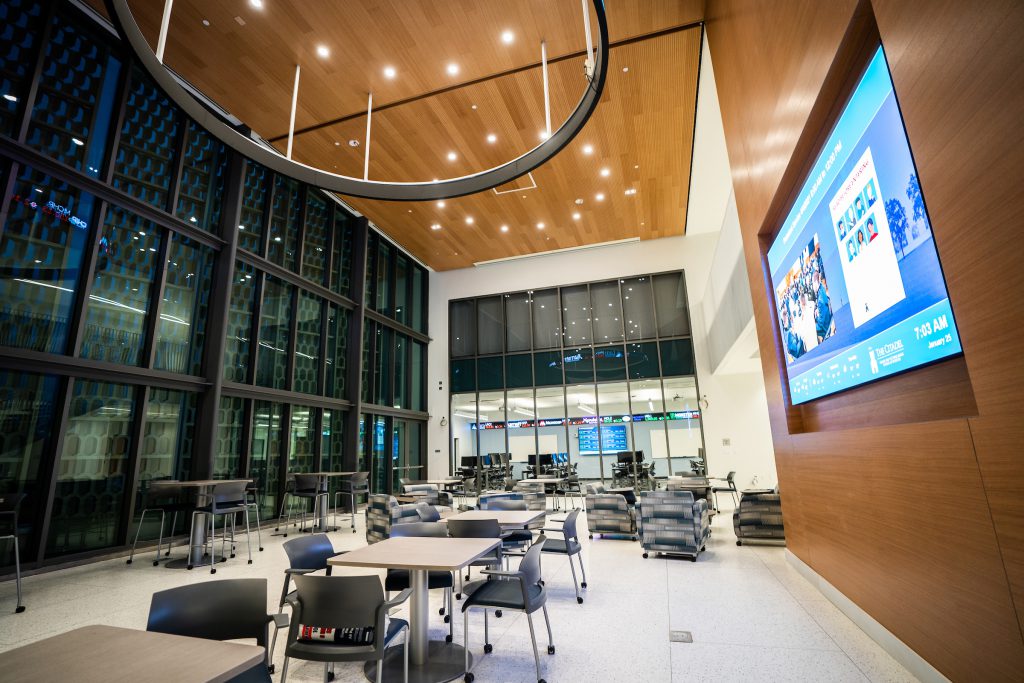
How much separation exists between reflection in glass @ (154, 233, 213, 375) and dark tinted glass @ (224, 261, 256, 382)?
1.29 ft

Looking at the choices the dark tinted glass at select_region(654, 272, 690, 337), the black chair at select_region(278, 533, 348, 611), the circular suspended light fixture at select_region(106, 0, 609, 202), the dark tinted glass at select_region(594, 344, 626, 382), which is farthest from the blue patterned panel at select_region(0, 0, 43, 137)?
the dark tinted glass at select_region(654, 272, 690, 337)

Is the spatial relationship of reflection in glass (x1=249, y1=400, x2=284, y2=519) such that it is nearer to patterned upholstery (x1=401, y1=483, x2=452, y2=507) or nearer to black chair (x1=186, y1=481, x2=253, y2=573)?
black chair (x1=186, y1=481, x2=253, y2=573)

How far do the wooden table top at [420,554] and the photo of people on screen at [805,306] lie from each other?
2.72 m

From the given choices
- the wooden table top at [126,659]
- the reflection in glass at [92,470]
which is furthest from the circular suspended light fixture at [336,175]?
the wooden table top at [126,659]

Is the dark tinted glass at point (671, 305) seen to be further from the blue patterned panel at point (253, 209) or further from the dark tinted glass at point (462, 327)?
the blue patterned panel at point (253, 209)

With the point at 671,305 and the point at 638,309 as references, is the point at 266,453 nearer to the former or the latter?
the point at 638,309

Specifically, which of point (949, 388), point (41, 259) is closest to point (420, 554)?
point (949, 388)

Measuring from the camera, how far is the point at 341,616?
2.08 m

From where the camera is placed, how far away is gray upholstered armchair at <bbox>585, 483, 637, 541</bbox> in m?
6.39

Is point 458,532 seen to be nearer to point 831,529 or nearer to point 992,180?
point 831,529

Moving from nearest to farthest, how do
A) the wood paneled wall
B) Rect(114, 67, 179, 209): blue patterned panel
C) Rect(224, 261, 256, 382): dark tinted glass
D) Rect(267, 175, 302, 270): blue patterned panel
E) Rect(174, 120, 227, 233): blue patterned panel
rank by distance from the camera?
the wood paneled wall
Rect(114, 67, 179, 209): blue patterned panel
Rect(174, 120, 227, 233): blue patterned panel
Rect(224, 261, 256, 382): dark tinted glass
Rect(267, 175, 302, 270): blue patterned panel

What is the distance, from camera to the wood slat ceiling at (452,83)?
5668 millimetres

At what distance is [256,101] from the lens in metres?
6.98

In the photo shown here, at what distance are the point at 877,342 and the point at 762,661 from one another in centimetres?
190
